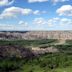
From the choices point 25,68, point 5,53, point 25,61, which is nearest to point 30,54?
point 5,53

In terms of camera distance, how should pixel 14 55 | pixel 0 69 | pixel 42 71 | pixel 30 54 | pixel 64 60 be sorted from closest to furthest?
pixel 42 71
pixel 0 69
pixel 64 60
pixel 14 55
pixel 30 54

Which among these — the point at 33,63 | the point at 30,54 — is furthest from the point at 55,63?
the point at 30,54

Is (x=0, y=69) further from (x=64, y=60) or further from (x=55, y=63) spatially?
(x=64, y=60)

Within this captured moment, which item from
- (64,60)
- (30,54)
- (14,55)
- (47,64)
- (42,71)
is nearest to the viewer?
(42,71)

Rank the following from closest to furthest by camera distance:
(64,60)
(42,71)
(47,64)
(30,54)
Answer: (42,71) < (47,64) < (64,60) < (30,54)

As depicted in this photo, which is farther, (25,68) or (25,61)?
(25,61)

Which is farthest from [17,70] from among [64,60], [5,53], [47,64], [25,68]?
[5,53]

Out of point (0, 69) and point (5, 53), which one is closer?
point (0, 69)

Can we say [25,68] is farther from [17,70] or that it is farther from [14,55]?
[14,55]

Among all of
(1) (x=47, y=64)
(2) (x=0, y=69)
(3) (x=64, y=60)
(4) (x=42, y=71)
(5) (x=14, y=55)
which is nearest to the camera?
(4) (x=42, y=71)
